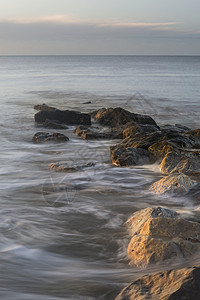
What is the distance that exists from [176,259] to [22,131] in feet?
33.1

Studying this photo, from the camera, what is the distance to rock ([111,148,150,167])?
7.88m

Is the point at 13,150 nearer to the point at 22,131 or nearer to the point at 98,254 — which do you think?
the point at 22,131

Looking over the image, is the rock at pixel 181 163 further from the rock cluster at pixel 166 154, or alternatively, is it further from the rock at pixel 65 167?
the rock at pixel 65 167

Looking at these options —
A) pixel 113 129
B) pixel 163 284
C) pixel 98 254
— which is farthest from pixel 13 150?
pixel 163 284

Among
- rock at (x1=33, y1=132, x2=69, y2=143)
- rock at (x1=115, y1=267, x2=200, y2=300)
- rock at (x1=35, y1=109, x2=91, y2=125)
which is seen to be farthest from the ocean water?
rock at (x1=35, y1=109, x2=91, y2=125)

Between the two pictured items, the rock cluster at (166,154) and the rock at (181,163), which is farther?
the rock at (181,163)

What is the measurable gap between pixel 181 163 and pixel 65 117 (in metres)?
7.85

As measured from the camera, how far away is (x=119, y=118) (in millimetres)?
13359

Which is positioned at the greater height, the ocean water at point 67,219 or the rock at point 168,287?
the rock at point 168,287

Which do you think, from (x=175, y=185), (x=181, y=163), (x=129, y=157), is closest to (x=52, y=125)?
(x=129, y=157)

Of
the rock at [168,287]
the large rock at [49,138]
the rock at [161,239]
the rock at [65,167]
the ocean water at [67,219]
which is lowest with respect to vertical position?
the ocean water at [67,219]

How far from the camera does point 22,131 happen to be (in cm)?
1283

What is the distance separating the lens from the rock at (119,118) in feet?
43.0

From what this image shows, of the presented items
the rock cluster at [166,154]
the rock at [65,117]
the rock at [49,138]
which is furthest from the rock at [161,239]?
the rock at [65,117]
